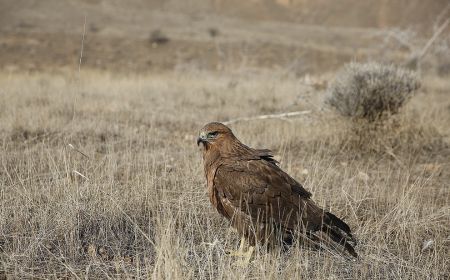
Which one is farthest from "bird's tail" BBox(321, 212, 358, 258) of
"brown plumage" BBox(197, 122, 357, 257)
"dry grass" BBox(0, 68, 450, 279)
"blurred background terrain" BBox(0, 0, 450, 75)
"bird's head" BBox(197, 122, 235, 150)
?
"blurred background terrain" BBox(0, 0, 450, 75)

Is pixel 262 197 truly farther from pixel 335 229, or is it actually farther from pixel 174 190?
pixel 174 190

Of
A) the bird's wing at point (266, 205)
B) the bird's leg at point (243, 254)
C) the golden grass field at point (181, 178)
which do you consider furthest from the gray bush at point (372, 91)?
the bird's leg at point (243, 254)

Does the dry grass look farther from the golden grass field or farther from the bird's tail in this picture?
the bird's tail

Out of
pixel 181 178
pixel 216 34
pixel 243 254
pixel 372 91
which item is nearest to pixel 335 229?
pixel 243 254

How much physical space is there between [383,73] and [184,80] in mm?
7440

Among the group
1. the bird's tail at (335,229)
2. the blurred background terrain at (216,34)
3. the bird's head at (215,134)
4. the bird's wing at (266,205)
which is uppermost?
the blurred background terrain at (216,34)

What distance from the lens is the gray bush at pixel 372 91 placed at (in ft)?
22.7

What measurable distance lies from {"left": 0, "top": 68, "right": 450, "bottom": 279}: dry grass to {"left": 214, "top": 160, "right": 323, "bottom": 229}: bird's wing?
0.27 meters

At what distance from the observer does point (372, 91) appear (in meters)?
6.96

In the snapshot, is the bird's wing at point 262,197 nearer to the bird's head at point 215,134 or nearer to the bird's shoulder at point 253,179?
the bird's shoulder at point 253,179

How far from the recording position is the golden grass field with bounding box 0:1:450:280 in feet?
10.2

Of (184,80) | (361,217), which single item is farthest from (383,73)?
(184,80)

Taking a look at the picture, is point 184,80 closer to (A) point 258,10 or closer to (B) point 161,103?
(B) point 161,103

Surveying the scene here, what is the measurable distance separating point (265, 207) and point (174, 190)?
156 cm
